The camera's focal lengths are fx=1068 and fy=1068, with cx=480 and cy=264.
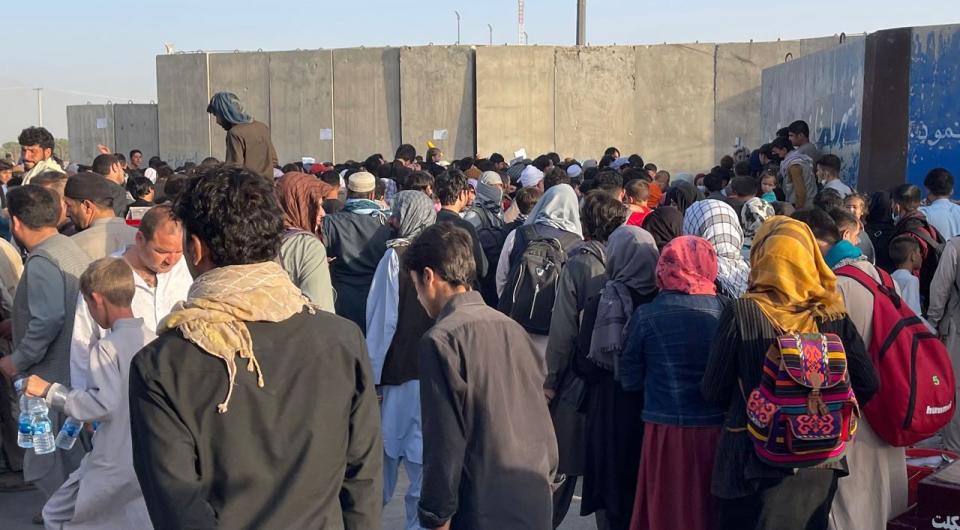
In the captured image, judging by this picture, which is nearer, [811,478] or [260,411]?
[260,411]

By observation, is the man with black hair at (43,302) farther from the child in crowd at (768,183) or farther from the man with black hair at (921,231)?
the child in crowd at (768,183)

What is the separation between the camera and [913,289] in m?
6.90

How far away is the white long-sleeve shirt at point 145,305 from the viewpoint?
4477mm

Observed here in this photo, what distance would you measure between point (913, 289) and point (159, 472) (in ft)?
18.7

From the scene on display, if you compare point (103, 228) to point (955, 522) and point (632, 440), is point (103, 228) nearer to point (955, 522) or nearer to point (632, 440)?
point (632, 440)

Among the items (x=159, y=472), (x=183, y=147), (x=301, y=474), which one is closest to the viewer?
(x=159, y=472)

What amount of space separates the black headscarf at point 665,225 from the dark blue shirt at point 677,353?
112 cm

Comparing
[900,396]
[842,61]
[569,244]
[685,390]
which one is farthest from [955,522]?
[842,61]

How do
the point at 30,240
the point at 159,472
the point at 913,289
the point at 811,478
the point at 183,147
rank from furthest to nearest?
1. the point at 183,147
2. the point at 913,289
3. the point at 30,240
4. the point at 811,478
5. the point at 159,472

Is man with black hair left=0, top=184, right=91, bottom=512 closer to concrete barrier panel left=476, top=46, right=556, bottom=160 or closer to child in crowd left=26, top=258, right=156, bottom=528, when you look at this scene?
child in crowd left=26, top=258, right=156, bottom=528

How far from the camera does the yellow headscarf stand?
160 inches

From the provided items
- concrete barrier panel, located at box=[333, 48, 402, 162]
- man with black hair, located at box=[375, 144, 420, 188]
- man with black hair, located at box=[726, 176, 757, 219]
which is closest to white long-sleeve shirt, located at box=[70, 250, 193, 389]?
man with black hair, located at box=[726, 176, 757, 219]

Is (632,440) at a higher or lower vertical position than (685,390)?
lower

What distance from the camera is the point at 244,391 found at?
254 centimetres
